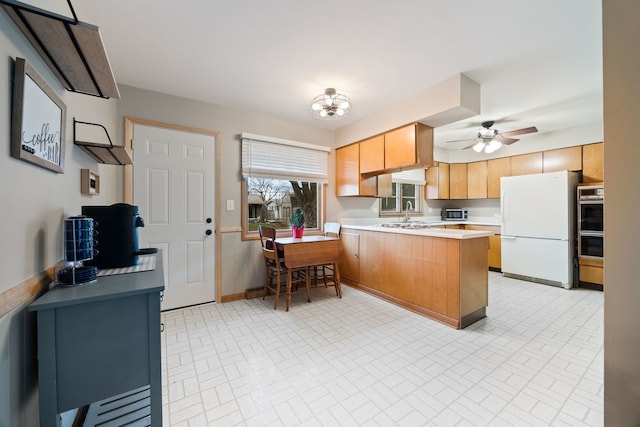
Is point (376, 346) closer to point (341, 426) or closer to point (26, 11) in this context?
point (341, 426)

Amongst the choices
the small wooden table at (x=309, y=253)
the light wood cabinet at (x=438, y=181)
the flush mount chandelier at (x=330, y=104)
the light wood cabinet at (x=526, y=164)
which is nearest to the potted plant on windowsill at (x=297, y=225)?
the small wooden table at (x=309, y=253)

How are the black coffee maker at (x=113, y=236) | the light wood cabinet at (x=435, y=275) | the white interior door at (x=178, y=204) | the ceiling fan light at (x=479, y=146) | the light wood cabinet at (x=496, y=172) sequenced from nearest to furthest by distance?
1. the black coffee maker at (x=113, y=236)
2. the light wood cabinet at (x=435, y=275)
3. the white interior door at (x=178, y=204)
4. the ceiling fan light at (x=479, y=146)
5. the light wood cabinet at (x=496, y=172)

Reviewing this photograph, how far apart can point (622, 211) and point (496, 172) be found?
15.6 feet

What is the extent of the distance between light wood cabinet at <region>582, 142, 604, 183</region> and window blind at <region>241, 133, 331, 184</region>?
3.89 meters

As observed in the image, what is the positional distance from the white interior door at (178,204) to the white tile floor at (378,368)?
0.35m

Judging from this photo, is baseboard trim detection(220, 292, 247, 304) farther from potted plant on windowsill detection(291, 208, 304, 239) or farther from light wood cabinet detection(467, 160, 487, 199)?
light wood cabinet detection(467, 160, 487, 199)

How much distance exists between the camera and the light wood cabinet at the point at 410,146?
9.84 feet

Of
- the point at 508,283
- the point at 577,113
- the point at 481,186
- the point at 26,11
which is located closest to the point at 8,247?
the point at 26,11

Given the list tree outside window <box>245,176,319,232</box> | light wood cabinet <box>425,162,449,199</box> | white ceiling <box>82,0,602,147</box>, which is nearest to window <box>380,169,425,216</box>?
light wood cabinet <box>425,162,449,199</box>

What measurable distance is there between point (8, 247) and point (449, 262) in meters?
2.88

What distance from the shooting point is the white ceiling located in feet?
5.62

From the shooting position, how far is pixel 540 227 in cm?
397

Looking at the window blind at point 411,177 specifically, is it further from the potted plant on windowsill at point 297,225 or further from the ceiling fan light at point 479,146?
the potted plant on windowsill at point 297,225

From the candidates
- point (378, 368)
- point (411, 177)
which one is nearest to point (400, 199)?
point (411, 177)
